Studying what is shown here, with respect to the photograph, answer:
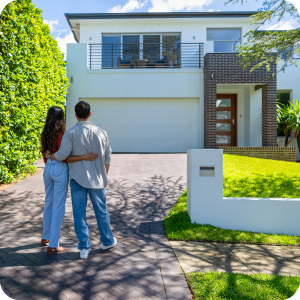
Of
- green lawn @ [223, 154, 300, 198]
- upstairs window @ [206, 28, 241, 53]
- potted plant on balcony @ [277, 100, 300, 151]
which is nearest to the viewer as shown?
green lawn @ [223, 154, 300, 198]

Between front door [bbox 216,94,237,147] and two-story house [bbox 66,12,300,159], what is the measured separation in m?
0.05

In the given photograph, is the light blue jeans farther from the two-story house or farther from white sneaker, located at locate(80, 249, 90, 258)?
the two-story house

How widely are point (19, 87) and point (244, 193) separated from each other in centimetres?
606

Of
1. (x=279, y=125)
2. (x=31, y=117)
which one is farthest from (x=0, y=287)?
(x=279, y=125)

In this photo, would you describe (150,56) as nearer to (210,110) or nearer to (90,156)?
(210,110)

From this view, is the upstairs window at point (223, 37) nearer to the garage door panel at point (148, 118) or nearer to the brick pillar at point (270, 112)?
the brick pillar at point (270, 112)

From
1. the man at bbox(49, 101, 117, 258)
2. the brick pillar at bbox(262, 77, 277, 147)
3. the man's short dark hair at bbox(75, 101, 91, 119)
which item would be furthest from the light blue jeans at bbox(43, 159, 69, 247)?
the brick pillar at bbox(262, 77, 277, 147)

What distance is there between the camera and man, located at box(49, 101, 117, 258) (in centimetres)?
326

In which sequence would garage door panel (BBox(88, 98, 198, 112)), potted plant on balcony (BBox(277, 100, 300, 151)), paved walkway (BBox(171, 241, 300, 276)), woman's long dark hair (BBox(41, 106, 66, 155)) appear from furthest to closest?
garage door panel (BBox(88, 98, 198, 112)) → potted plant on balcony (BBox(277, 100, 300, 151)) → woman's long dark hair (BBox(41, 106, 66, 155)) → paved walkway (BBox(171, 241, 300, 276))

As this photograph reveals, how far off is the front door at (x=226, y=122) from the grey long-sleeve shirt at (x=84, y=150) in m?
12.6

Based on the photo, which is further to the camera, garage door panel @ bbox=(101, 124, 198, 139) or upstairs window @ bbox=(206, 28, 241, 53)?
upstairs window @ bbox=(206, 28, 241, 53)

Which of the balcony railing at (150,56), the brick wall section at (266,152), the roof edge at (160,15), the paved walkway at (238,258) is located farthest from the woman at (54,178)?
the roof edge at (160,15)

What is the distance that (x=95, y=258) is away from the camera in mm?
3371

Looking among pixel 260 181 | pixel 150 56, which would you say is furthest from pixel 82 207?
pixel 150 56
